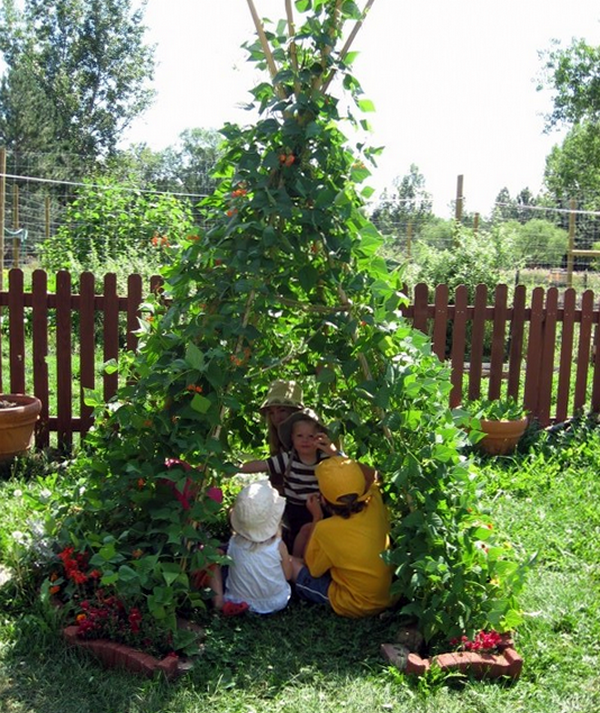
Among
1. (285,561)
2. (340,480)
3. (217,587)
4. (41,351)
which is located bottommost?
(217,587)

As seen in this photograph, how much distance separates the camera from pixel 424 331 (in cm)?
705

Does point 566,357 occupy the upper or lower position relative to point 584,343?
lower

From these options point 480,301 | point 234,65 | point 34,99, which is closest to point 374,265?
point 234,65

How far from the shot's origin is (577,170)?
35.6 m

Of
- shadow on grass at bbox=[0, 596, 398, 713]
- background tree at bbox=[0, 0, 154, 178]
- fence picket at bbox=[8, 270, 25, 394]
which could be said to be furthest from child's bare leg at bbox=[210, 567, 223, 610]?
background tree at bbox=[0, 0, 154, 178]

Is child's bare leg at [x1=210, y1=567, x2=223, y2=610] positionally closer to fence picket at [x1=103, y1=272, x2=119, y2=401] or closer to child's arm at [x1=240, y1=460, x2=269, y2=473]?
child's arm at [x1=240, y1=460, x2=269, y2=473]

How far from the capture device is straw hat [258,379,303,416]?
4.56m

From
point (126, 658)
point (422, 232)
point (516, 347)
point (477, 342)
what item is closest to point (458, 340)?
point (477, 342)

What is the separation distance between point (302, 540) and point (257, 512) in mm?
644

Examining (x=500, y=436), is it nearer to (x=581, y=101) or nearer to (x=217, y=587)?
(x=217, y=587)

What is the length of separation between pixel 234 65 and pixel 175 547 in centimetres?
227

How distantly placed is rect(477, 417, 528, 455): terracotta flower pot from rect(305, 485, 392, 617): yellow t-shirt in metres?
2.88

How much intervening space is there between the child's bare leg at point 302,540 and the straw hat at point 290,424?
559 millimetres

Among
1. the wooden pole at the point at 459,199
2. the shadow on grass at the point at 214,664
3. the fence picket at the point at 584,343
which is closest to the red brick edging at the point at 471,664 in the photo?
the shadow on grass at the point at 214,664
